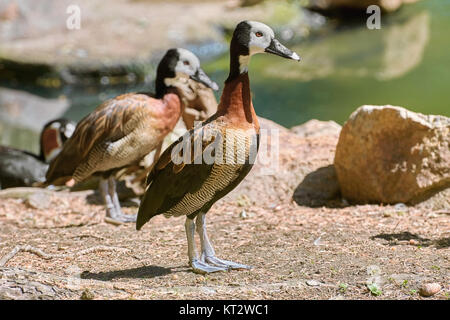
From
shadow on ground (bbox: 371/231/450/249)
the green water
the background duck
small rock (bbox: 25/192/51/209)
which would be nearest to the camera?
shadow on ground (bbox: 371/231/450/249)

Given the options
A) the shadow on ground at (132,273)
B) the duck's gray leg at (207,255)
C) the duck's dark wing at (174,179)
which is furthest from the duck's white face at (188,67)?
the shadow on ground at (132,273)

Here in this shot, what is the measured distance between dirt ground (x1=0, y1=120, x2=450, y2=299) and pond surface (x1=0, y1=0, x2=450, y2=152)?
15.5ft

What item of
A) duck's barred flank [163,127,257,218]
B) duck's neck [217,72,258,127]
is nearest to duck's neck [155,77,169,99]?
duck's neck [217,72,258,127]

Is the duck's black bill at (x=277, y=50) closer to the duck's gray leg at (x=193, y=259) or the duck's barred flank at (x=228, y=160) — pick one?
the duck's barred flank at (x=228, y=160)

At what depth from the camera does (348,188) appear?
6.61 m

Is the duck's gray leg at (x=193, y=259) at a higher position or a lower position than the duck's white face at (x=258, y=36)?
lower

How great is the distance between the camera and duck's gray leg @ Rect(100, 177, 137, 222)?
21.7 ft

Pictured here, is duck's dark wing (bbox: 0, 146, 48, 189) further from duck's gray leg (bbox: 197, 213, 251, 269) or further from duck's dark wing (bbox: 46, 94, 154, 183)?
duck's gray leg (bbox: 197, 213, 251, 269)

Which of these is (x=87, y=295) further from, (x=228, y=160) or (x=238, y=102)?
(x=238, y=102)

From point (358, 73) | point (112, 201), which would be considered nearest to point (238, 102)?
point (112, 201)

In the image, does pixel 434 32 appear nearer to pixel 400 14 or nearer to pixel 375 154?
pixel 400 14

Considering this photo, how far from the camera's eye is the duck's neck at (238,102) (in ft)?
14.7

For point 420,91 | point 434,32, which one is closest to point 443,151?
point 420,91

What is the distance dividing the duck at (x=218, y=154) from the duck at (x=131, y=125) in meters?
1.52
